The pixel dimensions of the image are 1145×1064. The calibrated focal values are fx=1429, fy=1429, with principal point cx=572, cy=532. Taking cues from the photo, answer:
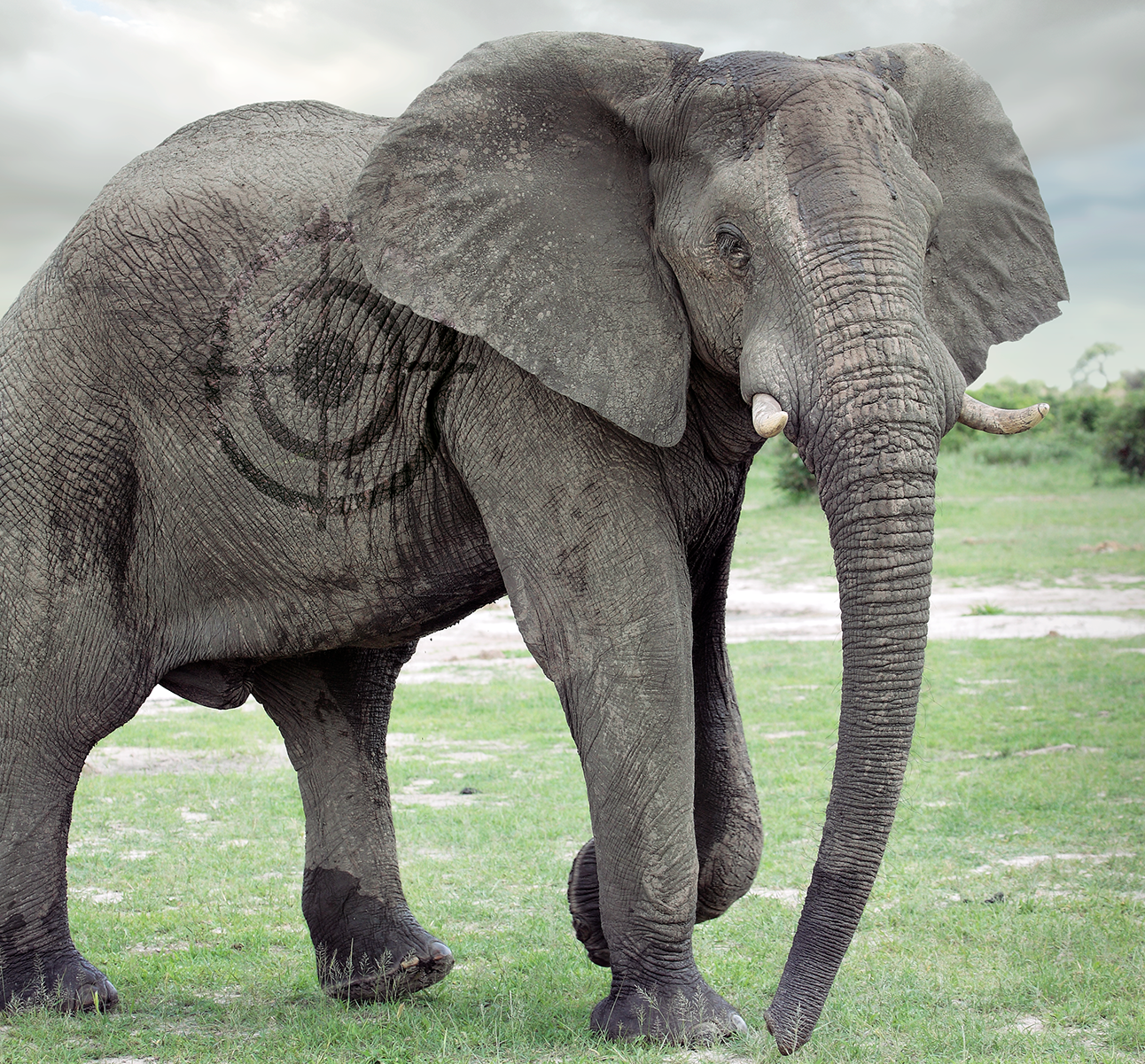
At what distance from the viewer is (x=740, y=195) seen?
4172 millimetres

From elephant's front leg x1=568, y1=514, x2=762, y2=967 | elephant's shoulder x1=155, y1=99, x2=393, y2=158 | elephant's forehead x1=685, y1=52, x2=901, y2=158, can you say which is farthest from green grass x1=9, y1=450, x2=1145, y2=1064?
elephant's shoulder x1=155, y1=99, x2=393, y2=158

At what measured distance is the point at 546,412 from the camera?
4.60 m

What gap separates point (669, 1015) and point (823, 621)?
529 inches

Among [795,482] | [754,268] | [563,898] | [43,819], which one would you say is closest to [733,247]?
[754,268]

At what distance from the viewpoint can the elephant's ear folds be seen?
14.6 ft

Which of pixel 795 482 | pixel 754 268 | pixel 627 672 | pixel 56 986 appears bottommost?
pixel 56 986

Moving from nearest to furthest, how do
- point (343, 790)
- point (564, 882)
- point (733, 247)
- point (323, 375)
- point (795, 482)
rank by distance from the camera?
point (733, 247) → point (323, 375) → point (343, 790) → point (564, 882) → point (795, 482)

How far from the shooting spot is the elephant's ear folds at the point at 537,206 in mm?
4453

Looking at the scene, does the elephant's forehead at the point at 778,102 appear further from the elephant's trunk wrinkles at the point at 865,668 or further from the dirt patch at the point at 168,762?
the dirt patch at the point at 168,762

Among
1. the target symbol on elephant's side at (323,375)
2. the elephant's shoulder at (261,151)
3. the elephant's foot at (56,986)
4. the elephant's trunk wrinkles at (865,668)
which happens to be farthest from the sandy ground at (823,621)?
the elephant's trunk wrinkles at (865,668)

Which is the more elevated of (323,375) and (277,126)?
(277,126)

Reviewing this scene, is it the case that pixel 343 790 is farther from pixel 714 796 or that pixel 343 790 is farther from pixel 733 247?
pixel 733 247

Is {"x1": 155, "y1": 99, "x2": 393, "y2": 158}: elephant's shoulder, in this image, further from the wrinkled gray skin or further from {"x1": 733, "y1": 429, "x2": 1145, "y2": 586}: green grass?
{"x1": 733, "y1": 429, "x2": 1145, "y2": 586}: green grass

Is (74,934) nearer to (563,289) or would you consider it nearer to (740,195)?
(563,289)
